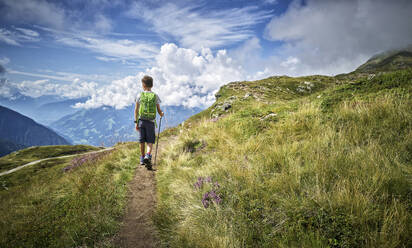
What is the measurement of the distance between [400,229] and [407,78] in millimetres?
7028

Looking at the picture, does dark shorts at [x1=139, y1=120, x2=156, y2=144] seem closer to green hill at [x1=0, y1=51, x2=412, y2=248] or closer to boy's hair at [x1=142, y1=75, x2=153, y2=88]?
boy's hair at [x1=142, y1=75, x2=153, y2=88]

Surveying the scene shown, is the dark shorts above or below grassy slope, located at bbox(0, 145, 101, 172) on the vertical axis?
above

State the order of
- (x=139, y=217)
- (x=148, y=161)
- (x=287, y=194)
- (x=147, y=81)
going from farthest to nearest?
(x=148, y=161) → (x=147, y=81) → (x=139, y=217) → (x=287, y=194)

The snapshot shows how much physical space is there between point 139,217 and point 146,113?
13.3 feet

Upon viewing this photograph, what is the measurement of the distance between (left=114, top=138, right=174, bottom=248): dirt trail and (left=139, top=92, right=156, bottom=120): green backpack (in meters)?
2.51

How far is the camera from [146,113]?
7004 millimetres

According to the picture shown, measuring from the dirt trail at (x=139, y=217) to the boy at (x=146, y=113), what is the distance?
4.90 feet

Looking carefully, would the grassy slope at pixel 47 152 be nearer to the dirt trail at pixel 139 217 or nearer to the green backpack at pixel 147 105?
the green backpack at pixel 147 105

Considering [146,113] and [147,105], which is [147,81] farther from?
[146,113]

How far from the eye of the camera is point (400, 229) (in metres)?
1.71

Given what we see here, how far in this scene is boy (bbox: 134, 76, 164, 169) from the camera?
696 cm

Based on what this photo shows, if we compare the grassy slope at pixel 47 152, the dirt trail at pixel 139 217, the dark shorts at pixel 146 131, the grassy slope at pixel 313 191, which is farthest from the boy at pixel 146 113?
the grassy slope at pixel 47 152

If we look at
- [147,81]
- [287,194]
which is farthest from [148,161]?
[287,194]

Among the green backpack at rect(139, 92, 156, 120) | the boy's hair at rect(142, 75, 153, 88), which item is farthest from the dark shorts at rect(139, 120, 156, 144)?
the boy's hair at rect(142, 75, 153, 88)
